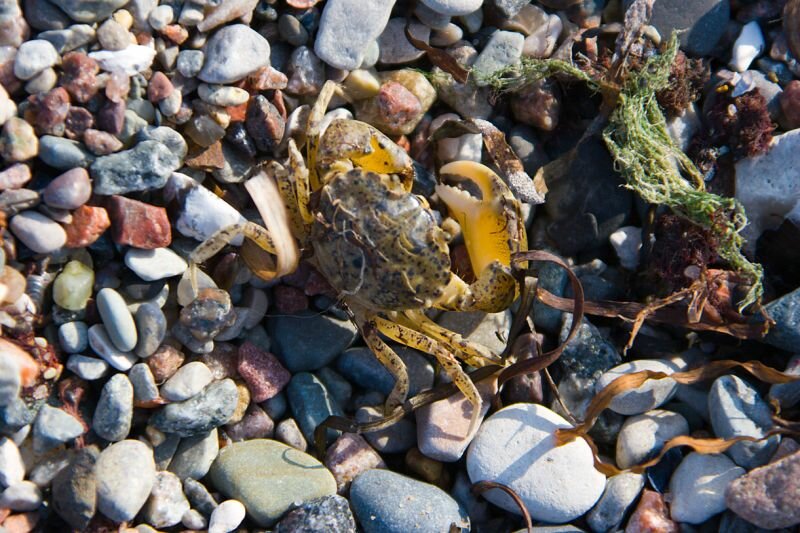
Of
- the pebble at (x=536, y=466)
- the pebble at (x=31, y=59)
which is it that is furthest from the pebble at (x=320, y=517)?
the pebble at (x=31, y=59)

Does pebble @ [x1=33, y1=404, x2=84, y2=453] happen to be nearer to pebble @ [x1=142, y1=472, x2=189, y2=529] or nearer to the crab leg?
pebble @ [x1=142, y1=472, x2=189, y2=529]

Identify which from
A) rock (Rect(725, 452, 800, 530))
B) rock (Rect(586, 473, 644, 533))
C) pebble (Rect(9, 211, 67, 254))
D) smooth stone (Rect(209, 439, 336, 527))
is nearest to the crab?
smooth stone (Rect(209, 439, 336, 527))

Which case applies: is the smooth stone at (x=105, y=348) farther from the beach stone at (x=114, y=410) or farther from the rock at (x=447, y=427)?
the rock at (x=447, y=427)

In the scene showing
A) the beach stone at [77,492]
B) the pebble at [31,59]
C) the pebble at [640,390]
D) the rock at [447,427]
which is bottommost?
the beach stone at [77,492]

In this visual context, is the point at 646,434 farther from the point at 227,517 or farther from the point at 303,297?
the point at 227,517

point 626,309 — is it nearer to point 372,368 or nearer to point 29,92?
point 372,368

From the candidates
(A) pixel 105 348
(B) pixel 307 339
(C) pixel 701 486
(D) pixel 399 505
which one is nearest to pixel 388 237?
(B) pixel 307 339

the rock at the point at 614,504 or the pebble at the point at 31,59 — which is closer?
the pebble at the point at 31,59
